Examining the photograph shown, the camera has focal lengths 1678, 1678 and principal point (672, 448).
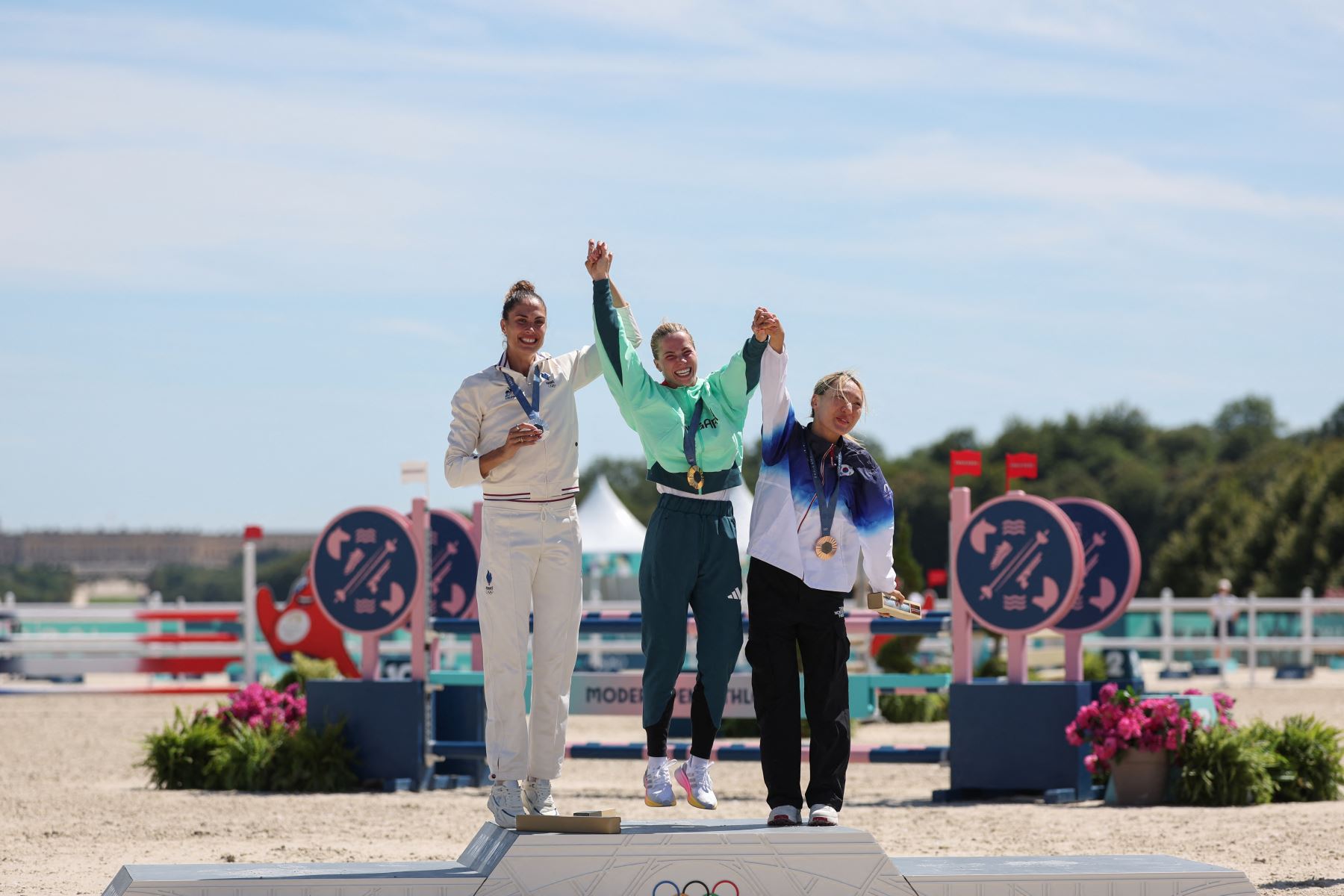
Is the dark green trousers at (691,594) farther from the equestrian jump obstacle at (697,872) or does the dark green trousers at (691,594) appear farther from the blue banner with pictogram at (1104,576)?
the blue banner with pictogram at (1104,576)

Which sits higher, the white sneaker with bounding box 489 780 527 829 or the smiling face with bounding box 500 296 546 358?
the smiling face with bounding box 500 296 546 358

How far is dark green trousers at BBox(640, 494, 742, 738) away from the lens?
5.66 metres

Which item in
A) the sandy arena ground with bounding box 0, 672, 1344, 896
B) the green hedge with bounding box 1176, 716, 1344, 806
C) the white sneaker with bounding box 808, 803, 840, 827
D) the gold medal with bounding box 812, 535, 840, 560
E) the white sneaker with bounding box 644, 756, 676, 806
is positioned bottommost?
the sandy arena ground with bounding box 0, 672, 1344, 896

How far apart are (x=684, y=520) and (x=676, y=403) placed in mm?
401

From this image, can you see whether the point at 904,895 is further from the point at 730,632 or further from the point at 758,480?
the point at 758,480

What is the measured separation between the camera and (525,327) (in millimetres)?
5676

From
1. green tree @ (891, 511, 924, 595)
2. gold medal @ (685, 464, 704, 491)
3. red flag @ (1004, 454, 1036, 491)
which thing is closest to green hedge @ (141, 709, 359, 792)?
red flag @ (1004, 454, 1036, 491)

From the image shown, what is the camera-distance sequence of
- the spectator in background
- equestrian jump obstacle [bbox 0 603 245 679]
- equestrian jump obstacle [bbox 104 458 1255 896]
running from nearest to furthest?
equestrian jump obstacle [bbox 104 458 1255 896] → equestrian jump obstacle [bbox 0 603 245 679] → the spectator in background

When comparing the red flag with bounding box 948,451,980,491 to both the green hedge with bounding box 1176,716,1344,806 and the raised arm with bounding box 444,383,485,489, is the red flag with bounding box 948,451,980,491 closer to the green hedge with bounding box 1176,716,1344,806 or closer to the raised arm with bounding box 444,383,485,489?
the green hedge with bounding box 1176,716,1344,806

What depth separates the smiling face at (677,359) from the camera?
18.9 ft

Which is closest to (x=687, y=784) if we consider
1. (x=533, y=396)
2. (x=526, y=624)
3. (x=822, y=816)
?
(x=822, y=816)

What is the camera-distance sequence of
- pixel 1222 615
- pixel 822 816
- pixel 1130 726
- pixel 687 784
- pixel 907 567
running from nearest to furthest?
pixel 822 816 → pixel 687 784 → pixel 1130 726 → pixel 907 567 → pixel 1222 615

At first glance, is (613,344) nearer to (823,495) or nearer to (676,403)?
Result: (676,403)

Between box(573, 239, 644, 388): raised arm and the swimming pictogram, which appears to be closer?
box(573, 239, 644, 388): raised arm
